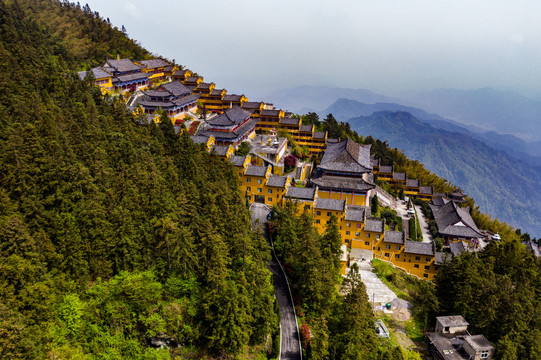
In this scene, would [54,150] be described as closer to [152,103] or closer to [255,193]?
[255,193]

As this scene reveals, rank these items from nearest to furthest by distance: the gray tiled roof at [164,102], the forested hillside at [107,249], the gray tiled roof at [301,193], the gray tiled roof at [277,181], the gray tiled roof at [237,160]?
the forested hillside at [107,249] → the gray tiled roof at [301,193] → the gray tiled roof at [277,181] → the gray tiled roof at [237,160] → the gray tiled roof at [164,102]

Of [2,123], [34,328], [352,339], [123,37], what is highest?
[123,37]

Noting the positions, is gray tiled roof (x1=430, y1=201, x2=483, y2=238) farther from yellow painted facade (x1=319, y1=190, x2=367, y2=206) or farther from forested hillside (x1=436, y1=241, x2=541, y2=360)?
yellow painted facade (x1=319, y1=190, x2=367, y2=206)

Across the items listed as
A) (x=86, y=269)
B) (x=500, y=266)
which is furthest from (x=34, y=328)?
(x=500, y=266)

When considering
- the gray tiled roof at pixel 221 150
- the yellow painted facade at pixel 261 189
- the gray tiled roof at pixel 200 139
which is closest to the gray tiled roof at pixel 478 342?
the yellow painted facade at pixel 261 189

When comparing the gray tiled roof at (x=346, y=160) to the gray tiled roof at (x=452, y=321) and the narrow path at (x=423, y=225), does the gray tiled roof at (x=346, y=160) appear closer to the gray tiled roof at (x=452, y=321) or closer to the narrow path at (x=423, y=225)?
the narrow path at (x=423, y=225)

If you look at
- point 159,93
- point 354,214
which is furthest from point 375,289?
point 159,93
